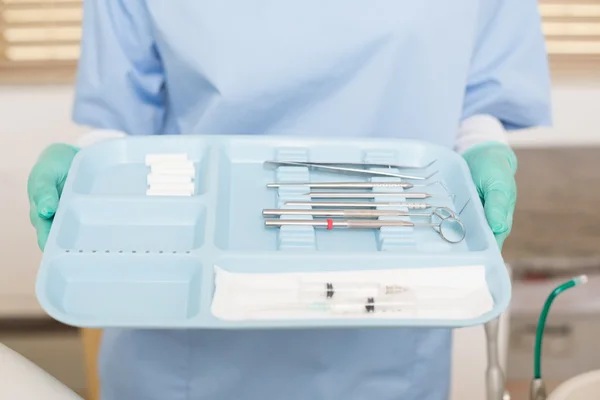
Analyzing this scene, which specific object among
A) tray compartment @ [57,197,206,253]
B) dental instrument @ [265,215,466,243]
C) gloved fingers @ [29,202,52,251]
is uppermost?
dental instrument @ [265,215,466,243]

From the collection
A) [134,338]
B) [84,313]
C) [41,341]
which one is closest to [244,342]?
[134,338]

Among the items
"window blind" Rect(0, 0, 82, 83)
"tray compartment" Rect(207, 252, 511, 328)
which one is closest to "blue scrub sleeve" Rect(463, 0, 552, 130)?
"tray compartment" Rect(207, 252, 511, 328)

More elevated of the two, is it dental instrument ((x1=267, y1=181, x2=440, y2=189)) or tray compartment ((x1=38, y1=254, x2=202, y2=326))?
dental instrument ((x1=267, y1=181, x2=440, y2=189))

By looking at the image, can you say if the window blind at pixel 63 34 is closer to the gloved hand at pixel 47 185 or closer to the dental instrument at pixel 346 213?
the gloved hand at pixel 47 185

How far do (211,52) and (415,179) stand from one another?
0.77 ft

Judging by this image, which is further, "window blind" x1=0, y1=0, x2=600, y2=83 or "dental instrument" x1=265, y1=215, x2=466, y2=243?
"window blind" x1=0, y1=0, x2=600, y2=83

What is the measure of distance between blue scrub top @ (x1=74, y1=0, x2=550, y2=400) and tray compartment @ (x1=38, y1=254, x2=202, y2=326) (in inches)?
7.0

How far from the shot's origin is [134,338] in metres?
0.73

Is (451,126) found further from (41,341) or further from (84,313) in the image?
(41,341)

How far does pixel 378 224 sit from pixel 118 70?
1.12 feet

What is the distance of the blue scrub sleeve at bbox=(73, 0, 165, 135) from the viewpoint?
0.72 m

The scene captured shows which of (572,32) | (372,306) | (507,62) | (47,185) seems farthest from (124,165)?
(572,32)

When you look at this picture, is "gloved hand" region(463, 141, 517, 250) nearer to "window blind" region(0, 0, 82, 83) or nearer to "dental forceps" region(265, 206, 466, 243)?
"dental forceps" region(265, 206, 466, 243)

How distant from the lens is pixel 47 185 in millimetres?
627
